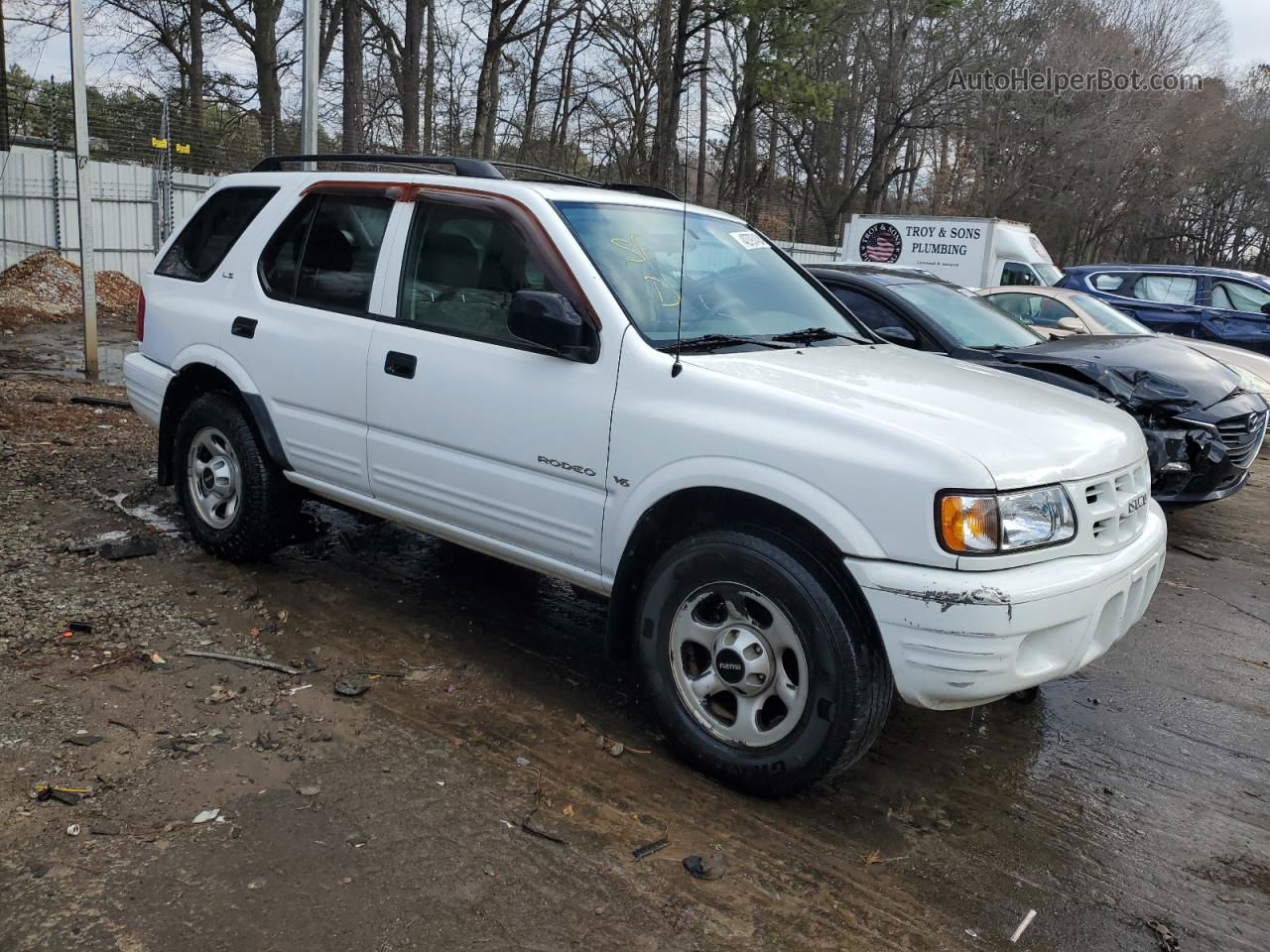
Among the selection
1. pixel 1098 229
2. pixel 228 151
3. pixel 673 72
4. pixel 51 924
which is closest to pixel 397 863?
pixel 51 924

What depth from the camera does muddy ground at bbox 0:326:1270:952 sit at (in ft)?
9.00

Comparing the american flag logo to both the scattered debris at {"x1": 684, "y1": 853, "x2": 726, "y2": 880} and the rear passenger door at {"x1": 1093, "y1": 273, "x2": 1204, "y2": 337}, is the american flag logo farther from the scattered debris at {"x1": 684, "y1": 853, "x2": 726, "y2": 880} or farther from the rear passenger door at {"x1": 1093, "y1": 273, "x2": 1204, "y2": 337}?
the scattered debris at {"x1": 684, "y1": 853, "x2": 726, "y2": 880}

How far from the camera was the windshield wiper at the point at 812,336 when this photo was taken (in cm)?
408

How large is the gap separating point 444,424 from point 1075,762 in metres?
2.69

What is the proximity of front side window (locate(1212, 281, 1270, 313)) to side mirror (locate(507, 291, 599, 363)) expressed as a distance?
1249 cm

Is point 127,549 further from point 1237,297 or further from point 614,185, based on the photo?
point 1237,297

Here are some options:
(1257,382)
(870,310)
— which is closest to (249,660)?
(870,310)

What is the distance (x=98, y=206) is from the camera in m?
19.2

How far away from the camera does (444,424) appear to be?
404 centimetres

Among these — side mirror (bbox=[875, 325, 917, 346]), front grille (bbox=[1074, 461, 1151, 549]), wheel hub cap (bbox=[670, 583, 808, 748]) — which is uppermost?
side mirror (bbox=[875, 325, 917, 346])

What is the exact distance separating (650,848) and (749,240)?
2.78 meters

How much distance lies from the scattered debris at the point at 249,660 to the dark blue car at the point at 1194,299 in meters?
12.6

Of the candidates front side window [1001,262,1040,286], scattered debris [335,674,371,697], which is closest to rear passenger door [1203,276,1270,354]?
front side window [1001,262,1040,286]

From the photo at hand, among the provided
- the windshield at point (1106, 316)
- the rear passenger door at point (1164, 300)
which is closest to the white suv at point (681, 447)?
the windshield at point (1106, 316)
